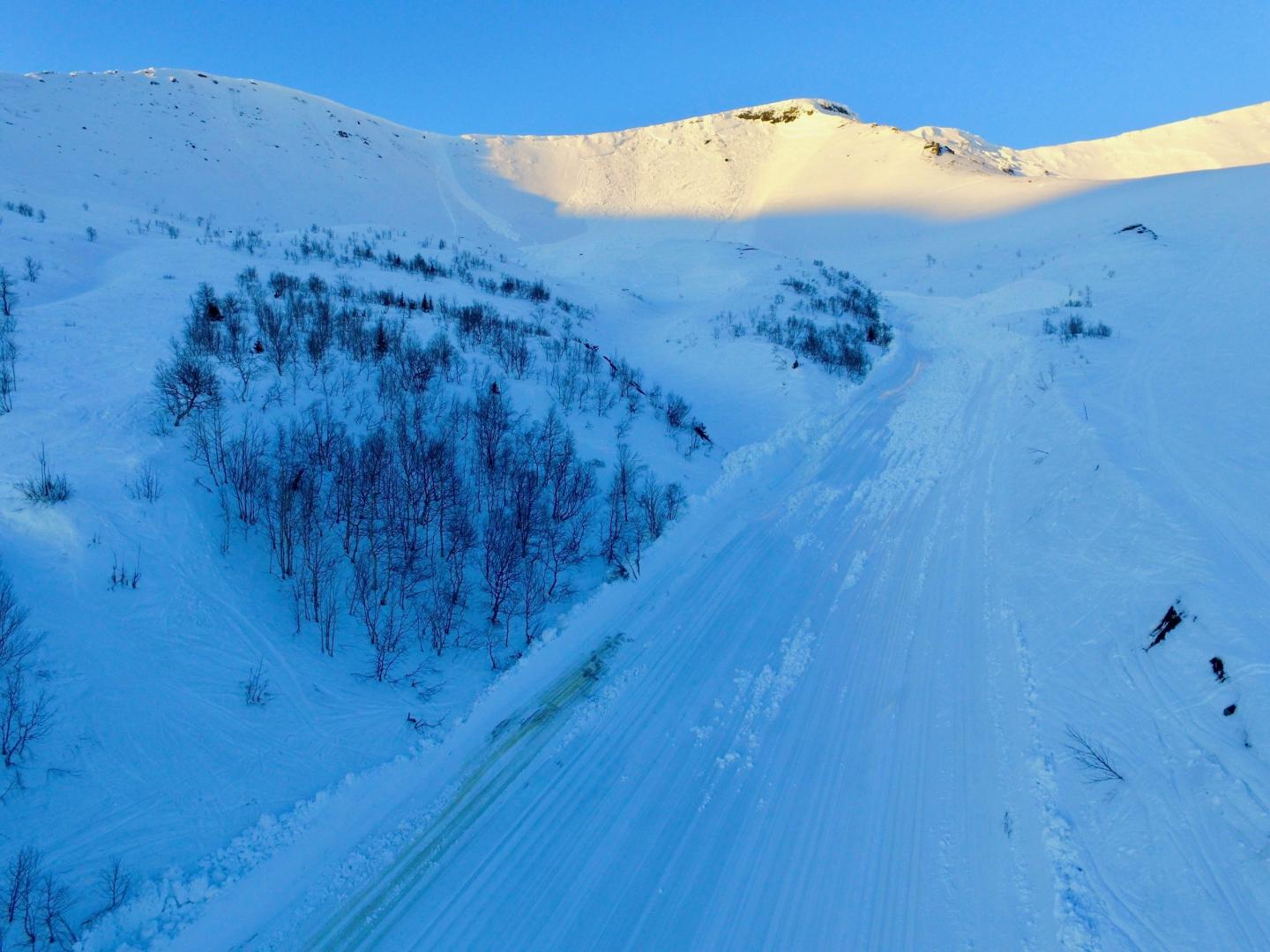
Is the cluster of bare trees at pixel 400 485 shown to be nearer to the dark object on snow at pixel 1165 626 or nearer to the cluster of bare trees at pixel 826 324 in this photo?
the dark object on snow at pixel 1165 626

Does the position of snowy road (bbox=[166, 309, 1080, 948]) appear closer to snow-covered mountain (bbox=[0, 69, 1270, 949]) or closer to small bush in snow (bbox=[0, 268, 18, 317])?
snow-covered mountain (bbox=[0, 69, 1270, 949])

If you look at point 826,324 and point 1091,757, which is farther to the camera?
point 826,324

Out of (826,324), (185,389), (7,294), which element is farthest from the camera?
(826,324)

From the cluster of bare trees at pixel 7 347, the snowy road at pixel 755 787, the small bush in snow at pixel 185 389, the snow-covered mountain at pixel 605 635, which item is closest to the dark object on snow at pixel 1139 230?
the snow-covered mountain at pixel 605 635

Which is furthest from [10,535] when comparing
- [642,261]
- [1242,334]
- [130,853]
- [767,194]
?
[767,194]

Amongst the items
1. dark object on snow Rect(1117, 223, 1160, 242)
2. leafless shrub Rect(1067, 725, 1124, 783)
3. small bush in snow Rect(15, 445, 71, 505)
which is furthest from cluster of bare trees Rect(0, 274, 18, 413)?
dark object on snow Rect(1117, 223, 1160, 242)

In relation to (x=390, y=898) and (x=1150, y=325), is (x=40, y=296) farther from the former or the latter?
(x=1150, y=325)

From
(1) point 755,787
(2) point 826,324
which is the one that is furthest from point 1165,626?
(2) point 826,324

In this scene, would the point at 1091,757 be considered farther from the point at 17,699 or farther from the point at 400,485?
the point at 17,699
